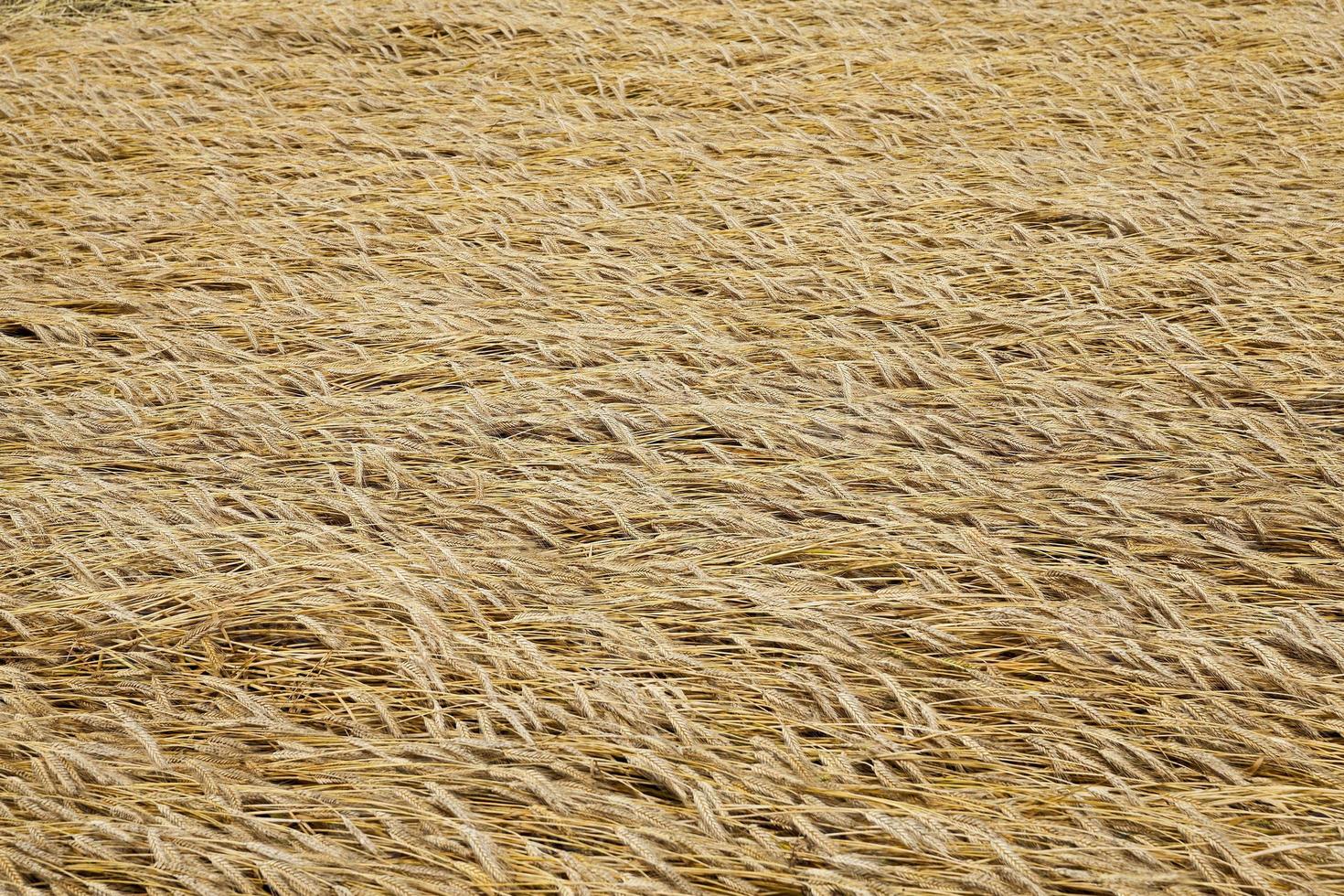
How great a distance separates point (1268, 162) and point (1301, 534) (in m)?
2.34

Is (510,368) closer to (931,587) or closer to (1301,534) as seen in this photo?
(931,587)

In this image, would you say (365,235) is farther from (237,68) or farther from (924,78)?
(924,78)

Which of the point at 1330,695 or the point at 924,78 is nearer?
the point at 1330,695

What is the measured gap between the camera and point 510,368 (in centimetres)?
340

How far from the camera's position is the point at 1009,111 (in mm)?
4930

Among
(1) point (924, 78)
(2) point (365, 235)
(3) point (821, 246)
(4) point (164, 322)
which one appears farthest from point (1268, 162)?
(4) point (164, 322)

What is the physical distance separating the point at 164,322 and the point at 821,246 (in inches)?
86.2

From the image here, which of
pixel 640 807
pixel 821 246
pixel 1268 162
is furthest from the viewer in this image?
pixel 1268 162

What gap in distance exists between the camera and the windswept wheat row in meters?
2.10

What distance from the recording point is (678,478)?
2.98m

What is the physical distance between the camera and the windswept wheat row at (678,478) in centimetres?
210

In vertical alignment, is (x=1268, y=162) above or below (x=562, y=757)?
above

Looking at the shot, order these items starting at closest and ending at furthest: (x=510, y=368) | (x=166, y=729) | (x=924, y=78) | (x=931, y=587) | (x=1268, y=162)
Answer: (x=166, y=729)
(x=931, y=587)
(x=510, y=368)
(x=1268, y=162)
(x=924, y=78)

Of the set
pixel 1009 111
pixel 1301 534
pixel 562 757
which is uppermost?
pixel 1009 111
